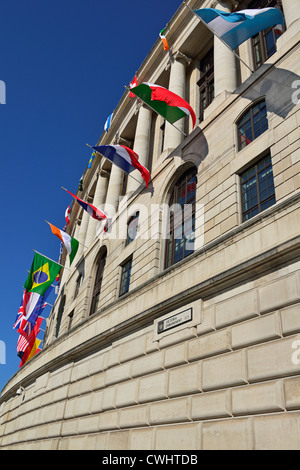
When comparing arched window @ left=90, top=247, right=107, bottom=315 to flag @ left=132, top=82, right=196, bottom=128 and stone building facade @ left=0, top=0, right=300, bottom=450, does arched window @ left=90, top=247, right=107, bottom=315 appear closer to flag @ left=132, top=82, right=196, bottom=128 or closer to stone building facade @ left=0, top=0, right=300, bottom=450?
stone building facade @ left=0, top=0, right=300, bottom=450

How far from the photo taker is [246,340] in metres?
8.93

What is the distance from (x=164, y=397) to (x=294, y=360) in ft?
14.1

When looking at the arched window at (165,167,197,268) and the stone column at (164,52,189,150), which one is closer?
the arched window at (165,167,197,268)

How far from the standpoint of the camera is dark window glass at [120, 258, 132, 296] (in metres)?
18.3

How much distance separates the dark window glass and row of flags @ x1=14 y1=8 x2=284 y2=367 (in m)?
4.29

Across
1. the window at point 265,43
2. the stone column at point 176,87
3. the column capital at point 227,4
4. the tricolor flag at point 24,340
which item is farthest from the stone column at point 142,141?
the tricolor flag at point 24,340

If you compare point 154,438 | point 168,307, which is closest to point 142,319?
point 168,307

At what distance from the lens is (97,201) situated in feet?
106

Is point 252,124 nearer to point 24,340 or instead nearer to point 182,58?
point 182,58

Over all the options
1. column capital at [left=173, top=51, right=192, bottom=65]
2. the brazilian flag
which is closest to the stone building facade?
column capital at [left=173, top=51, right=192, bottom=65]

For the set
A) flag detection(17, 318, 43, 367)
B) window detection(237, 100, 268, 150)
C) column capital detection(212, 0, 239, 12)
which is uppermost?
column capital detection(212, 0, 239, 12)

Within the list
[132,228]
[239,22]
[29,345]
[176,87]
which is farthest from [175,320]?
[29,345]
